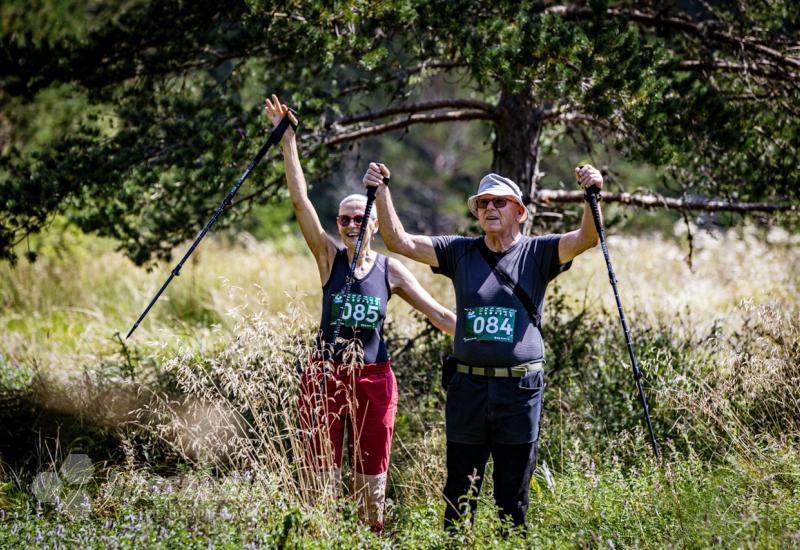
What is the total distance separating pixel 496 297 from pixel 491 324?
14 centimetres

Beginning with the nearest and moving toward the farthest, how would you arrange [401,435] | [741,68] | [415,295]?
1. [415,295]
2. [401,435]
3. [741,68]

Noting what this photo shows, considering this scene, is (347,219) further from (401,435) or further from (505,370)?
(401,435)

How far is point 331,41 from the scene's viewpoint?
526 centimetres

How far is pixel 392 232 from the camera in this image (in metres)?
4.05

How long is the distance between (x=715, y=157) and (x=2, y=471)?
18.8 ft

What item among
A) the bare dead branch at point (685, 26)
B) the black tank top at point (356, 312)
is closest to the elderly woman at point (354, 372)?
the black tank top at point (356, 312)

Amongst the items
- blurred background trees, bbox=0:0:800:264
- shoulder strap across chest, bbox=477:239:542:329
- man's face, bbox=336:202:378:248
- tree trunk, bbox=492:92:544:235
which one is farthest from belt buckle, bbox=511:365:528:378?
tree trunk, bbox=492:92:544:235

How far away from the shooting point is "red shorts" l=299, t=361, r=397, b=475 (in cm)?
408

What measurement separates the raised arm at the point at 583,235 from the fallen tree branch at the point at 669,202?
249cm

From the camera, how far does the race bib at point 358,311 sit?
4.13 meters

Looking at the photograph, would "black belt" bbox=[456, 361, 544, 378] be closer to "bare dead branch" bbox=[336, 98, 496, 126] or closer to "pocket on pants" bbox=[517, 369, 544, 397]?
"pocket on pants" bbox=[517, 369, 544, 397]

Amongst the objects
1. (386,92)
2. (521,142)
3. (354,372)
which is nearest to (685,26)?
(521,142)

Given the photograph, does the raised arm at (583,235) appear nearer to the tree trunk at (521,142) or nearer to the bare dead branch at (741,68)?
the tree trunk at (521,142)

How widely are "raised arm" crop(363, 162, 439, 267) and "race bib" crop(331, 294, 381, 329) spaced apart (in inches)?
13.1
